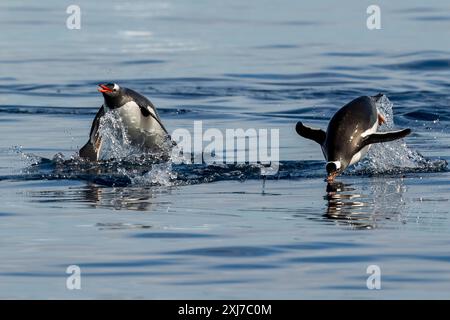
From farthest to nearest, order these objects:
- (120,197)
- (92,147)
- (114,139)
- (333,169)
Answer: (114,139)
(92,147)
(333,169)
(120,197)

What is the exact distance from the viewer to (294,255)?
401 inches

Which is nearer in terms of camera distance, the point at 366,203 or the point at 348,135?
the point at 366,203

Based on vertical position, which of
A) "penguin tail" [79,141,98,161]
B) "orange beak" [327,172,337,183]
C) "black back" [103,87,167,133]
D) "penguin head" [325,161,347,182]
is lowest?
"orange beak" [327,172,337,183]

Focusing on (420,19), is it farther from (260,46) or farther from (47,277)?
(47,277)

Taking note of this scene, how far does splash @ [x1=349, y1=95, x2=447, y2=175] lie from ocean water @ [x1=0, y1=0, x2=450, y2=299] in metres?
0.02

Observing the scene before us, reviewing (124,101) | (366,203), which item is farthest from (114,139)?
(366,203)

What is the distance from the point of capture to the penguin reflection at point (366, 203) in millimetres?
11594

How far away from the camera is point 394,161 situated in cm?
1492

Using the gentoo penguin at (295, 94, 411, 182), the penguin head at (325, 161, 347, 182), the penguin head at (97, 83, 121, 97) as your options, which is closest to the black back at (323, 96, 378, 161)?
the gentoo penguin at (295, 94, 411, 182)

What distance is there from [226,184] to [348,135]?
129 cm

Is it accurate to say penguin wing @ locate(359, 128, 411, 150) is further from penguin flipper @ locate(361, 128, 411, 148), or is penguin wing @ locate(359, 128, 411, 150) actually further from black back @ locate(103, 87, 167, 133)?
black back @ locate(103, 87, 167, 133)

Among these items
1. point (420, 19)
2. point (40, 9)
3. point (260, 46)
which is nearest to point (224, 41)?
point (260, 46)

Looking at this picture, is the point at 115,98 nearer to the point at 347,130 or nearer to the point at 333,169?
the point at 347,130

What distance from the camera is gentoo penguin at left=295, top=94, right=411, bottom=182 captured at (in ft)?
44.4
